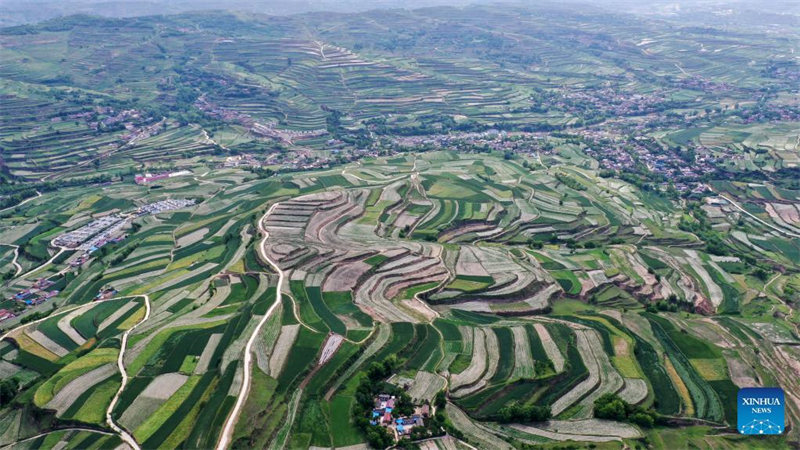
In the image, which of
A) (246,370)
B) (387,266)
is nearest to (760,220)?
(387,266)

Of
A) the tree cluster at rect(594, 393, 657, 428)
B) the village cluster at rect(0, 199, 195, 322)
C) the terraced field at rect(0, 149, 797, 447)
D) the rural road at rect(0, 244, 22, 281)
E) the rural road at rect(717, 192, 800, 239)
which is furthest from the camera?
the rural road at rect(717, 192, 800, 239)

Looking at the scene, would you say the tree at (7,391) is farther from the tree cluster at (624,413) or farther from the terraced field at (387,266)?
the tree cluster at (624,413)

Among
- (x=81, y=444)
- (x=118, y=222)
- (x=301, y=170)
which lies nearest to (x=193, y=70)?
(x=301, y=170)

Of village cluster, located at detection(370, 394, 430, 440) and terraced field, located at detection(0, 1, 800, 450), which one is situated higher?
village cluster, located at detection(370, 394, 430, 440)

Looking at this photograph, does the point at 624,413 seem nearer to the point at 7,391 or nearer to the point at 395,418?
the point at 395,418

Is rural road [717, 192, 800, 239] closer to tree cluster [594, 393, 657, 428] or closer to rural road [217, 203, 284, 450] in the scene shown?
tree cluster [594, 393, 657, 428]

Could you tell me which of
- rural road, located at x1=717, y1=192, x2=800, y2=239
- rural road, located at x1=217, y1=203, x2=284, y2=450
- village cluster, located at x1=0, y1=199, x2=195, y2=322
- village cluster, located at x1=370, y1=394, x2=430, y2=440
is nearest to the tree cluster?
village cluster, located at x1=370, y1=394, x2=430, y2=440

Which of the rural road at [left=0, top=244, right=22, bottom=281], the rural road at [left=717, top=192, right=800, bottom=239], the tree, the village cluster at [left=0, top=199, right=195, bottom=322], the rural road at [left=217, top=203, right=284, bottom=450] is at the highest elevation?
the rural road at [left=217, top=203, right=284, bottom=450]

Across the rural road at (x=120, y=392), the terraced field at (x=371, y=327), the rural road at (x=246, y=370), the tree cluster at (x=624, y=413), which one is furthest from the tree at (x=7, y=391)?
the tree cluster at (x=624, y=413)

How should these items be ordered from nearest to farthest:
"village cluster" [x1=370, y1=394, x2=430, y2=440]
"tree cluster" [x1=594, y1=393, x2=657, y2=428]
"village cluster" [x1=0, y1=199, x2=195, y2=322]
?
"village cluster" [x1=370, y1=394, x2=430, y2=440], "tree cluster" [x1=594, y1=393, x2=657, y2=428], "village cluster" [x1=0, y1=199, x2=195, y2=322]

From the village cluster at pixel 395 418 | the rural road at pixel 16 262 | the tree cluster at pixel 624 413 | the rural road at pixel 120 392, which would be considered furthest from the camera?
the rural road at pixel 16 262

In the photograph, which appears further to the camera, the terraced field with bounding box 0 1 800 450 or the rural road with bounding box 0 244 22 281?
the rural road with bounding box 0 244 22 281
